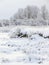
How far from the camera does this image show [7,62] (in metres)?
11.5

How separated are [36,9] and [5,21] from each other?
15609mm

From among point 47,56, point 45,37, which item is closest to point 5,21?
point 45,37

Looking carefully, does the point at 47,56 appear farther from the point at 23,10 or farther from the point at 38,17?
the point at 23,10

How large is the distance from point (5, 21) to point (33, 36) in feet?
162

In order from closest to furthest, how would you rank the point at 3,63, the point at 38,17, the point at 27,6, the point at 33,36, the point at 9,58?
the point at 3,63, the point at 9,58, the point at 33,36, the point at 38,17, the point at 27,6

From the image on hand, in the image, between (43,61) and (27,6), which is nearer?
(43,61)

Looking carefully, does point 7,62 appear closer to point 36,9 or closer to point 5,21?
point 5,21

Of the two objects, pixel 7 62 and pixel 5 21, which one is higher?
pixel 7 62

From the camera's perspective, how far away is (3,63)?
36.4 feet

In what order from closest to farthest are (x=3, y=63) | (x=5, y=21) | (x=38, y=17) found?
(x=3, y=63)
(x=5, y=21)
(x=38, y=17)

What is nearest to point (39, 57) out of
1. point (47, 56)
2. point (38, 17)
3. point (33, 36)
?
point (47, 56)

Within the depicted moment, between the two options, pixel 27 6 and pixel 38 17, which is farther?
pixel 27 6

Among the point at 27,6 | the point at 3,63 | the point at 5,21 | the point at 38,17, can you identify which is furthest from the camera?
the point at 27,6

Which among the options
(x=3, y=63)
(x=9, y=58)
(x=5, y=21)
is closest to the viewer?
(x=3, y=63)
